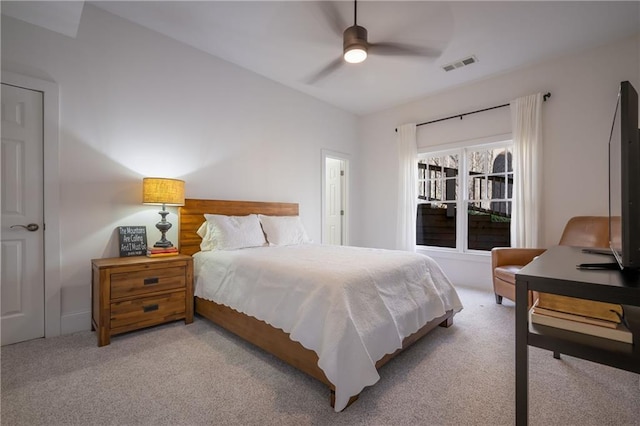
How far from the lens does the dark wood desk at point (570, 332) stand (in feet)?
3.10

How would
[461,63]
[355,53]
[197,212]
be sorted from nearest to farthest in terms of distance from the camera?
[355,53], [197,212], [461,63]

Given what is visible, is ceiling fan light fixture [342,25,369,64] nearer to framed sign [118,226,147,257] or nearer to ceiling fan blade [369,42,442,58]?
ceiling fan blade [369,42,442,58]

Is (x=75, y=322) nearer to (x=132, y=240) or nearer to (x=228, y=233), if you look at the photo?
(x=132, y=240)

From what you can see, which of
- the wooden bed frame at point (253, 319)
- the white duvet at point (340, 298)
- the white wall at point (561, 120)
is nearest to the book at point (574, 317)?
the white duvet at point (340, 298)

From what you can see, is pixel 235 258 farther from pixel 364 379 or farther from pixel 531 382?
→ pixel 531 382

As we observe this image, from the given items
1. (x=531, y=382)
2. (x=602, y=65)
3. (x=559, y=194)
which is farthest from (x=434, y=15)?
(x=531, y=382)

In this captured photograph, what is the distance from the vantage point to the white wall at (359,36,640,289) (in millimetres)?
3164

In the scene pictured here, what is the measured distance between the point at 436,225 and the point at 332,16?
344cm

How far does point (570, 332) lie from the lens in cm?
116

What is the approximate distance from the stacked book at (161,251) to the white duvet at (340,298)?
0.42 metres

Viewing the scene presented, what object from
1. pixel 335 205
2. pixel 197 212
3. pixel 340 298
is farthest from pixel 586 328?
pixel 335 205

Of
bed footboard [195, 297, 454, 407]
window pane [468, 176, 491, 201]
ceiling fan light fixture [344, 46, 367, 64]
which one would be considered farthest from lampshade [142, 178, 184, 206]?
window pane [468, 176, 491, 201]

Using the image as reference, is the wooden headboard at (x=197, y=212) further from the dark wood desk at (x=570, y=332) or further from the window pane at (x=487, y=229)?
the window pane at (x=487, y=229)

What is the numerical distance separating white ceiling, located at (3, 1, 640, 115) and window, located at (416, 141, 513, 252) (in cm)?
117
